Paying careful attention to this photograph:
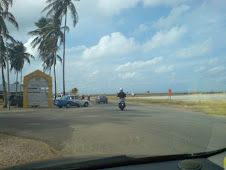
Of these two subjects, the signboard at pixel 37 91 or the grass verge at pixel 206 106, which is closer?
the grass verge at pixel 206 106

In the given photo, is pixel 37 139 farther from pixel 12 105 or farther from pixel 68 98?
pixel 12 105

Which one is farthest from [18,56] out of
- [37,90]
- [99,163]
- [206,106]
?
[99,163]

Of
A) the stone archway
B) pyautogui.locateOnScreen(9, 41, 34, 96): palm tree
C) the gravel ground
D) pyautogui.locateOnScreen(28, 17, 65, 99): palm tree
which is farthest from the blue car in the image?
pyautogui.locateOnScreen(9, 41, 34, 96): palm tree

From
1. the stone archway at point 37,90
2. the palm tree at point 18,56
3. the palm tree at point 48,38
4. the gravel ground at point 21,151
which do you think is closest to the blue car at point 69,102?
the stone archway at point 37,90

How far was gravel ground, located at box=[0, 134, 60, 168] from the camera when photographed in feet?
17.5

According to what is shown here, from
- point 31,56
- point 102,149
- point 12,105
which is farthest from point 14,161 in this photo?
point 31,56

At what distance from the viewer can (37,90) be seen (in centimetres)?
2520

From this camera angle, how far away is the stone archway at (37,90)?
24.6 m

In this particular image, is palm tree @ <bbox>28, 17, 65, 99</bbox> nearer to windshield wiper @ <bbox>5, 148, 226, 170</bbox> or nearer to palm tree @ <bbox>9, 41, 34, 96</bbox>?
palm tree @ <bbox>9, 41, 34, 96</bbox>

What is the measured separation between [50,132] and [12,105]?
73.9 ft

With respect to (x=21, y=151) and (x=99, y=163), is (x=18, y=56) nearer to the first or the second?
(x=21, y=151)

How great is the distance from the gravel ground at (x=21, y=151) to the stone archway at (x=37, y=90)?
59.3ft

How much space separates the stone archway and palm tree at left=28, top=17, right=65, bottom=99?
6.93 metres

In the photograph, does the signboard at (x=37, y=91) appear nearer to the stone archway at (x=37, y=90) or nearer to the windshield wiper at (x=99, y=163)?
the stone archway at (x=37, y=90)
